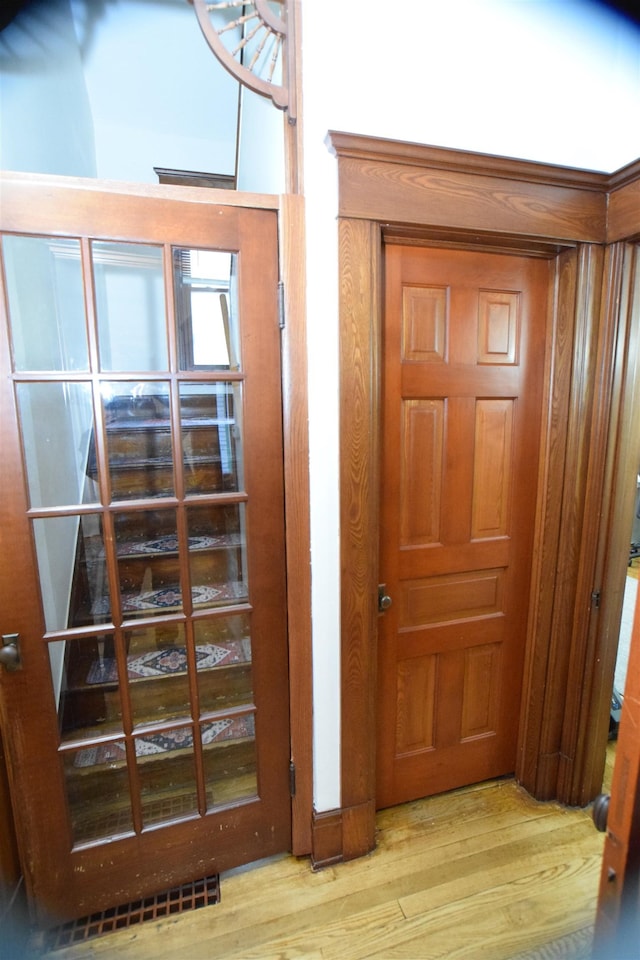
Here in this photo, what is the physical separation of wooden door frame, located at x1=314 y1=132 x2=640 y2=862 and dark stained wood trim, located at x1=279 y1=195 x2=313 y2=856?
107mm

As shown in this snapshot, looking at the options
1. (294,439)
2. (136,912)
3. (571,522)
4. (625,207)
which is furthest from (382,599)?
(625,207)

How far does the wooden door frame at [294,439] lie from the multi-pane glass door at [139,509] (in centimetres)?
9

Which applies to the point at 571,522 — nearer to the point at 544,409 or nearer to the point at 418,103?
the point at 544,409

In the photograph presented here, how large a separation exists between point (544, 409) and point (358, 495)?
0.80m

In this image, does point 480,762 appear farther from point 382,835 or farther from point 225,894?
point 225,894

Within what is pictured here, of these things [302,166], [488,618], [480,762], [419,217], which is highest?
[302,166]

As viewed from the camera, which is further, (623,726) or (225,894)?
(225,894)

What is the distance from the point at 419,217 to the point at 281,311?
19.1 inches

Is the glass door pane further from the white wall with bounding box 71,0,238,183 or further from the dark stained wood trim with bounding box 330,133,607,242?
the white wall with bounding box 71,0,238,183

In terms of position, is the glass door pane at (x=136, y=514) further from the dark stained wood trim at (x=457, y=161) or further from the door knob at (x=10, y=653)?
the dark stained wood trim at (x=457, y=161)

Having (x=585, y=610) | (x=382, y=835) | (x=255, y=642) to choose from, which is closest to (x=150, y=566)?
(x=255, y=642)

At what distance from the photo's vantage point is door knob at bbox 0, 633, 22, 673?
1.13 m

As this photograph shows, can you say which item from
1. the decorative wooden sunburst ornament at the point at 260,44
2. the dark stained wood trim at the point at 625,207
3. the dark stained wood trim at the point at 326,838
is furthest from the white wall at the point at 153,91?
the dark stained wood trim at the point at 326,838

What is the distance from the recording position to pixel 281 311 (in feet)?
3.99
